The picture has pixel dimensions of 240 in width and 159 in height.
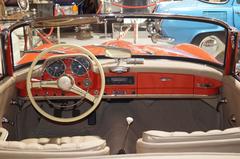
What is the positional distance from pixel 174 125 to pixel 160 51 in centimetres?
68

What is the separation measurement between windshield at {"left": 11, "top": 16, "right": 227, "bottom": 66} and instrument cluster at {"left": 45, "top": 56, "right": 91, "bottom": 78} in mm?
224

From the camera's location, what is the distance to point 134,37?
341 inches

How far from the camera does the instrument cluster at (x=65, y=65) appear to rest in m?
2.78

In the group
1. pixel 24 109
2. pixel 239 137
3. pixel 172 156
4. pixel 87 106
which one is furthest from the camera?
pixel 87 106

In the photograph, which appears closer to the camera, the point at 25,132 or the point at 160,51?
the point at 25,132

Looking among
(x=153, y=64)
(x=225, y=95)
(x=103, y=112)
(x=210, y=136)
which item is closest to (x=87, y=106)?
(x=103, y=112)

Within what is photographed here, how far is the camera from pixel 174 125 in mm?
3312

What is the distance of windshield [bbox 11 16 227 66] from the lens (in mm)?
3184

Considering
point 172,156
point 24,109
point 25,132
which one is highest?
point 172,156

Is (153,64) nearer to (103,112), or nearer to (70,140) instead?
(103,112)

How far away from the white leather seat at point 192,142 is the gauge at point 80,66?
3.74 ft

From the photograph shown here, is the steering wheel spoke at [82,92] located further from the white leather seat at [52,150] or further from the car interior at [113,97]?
the white leather seat at [52,150]

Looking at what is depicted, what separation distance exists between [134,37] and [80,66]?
5.94 m

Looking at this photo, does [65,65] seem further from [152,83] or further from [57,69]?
[152,83]
